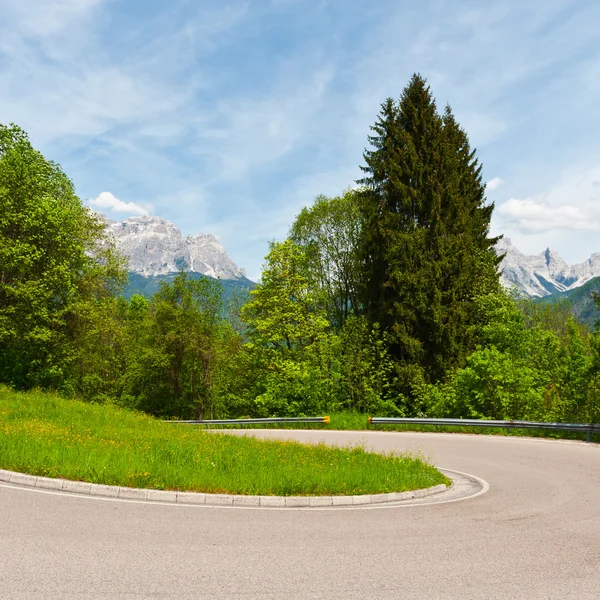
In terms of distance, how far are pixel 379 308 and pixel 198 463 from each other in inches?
920

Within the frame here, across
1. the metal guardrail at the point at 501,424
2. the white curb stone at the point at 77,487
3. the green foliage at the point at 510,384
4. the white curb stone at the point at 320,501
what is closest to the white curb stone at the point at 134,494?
the white curb stone at the point at 77,487

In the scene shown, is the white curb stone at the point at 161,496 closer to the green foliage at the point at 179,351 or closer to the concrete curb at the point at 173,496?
the concrete curb at the point at 173,496

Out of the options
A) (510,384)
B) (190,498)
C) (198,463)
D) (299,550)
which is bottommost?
(190,498)

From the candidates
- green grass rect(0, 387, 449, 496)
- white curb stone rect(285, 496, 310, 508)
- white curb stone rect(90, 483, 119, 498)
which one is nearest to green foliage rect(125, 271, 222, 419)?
green grass rect(0, 387, 449, 496)

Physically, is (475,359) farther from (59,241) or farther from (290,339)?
(59,241)

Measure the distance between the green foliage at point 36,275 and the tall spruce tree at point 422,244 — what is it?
18.3 m

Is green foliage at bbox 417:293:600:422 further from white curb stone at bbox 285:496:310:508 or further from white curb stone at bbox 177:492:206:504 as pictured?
white curb stone at bbox 177:492:206:504

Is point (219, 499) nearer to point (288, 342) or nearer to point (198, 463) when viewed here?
point (198, 463)

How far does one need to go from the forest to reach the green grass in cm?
1465

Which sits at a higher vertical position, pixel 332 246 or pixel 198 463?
pixel 332 246

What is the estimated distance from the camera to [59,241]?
98.5 feet

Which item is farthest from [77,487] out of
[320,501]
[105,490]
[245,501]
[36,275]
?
[36,275]

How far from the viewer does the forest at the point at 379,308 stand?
92.5 ft

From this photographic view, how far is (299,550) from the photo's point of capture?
5.98 metres
